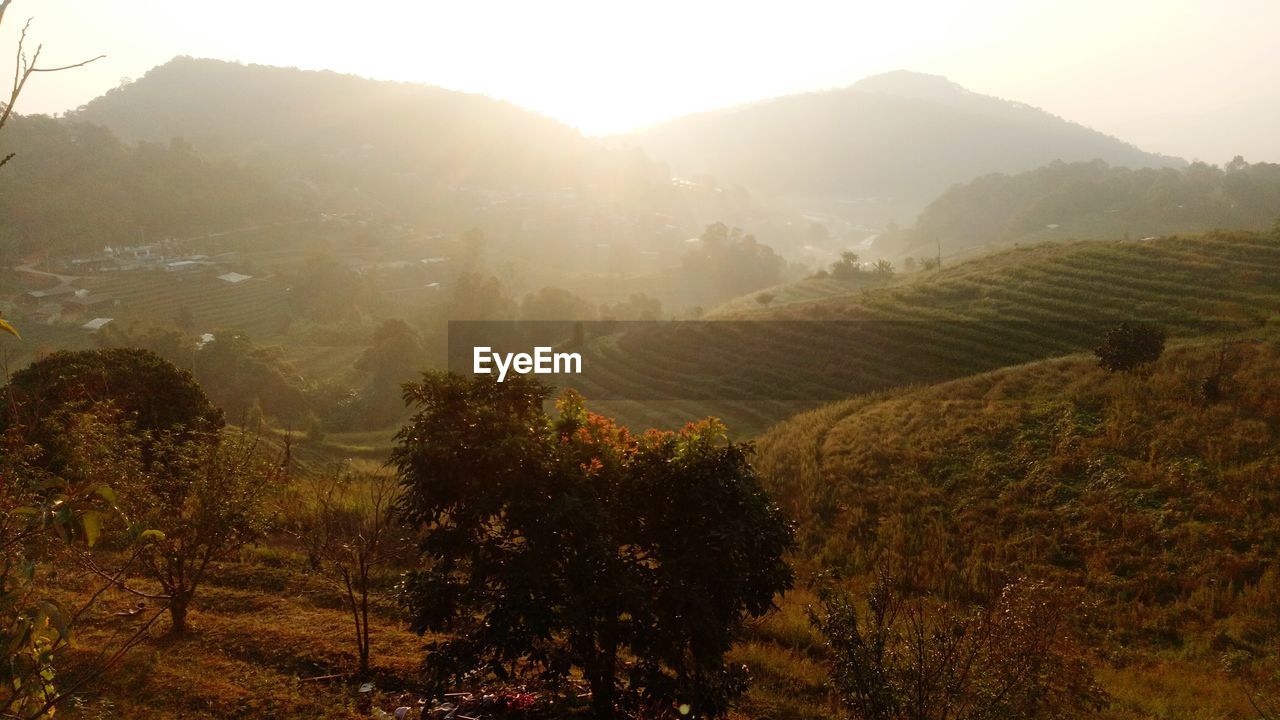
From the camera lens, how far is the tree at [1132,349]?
2264cm

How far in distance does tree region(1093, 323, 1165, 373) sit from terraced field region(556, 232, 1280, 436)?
11858mm

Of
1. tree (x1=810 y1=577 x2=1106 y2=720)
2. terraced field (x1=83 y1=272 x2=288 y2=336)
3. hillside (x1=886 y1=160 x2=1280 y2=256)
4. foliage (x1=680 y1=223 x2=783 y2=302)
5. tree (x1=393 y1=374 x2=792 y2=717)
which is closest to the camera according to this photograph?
tree (x1=810 y1=577 x2=1106 y2=720)

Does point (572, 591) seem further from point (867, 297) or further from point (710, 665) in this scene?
point (867, 297)

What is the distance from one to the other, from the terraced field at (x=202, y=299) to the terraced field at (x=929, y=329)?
1942 inches

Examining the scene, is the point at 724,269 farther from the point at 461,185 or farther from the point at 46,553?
the point at 46,553

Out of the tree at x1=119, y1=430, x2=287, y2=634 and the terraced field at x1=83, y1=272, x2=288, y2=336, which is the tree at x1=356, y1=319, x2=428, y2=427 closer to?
the terraced field at x1=83, y1=272, x2=288, y2=336

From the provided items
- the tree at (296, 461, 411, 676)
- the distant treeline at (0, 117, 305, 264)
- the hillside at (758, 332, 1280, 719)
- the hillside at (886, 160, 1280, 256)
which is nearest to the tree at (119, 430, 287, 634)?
the tree at (296, 461, 411, 676)

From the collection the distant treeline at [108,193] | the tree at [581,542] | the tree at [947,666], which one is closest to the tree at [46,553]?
the tree at [581,542]

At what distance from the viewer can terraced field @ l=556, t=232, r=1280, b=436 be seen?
35.4 meters

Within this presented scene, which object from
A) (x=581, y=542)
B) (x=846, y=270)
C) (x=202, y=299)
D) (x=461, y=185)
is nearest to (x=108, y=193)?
(x=202, y=299)

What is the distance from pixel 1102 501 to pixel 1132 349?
9.48 metres

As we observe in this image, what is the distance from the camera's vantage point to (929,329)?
39.6m

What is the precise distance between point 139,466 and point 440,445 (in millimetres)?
5978

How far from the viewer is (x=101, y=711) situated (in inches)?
241
